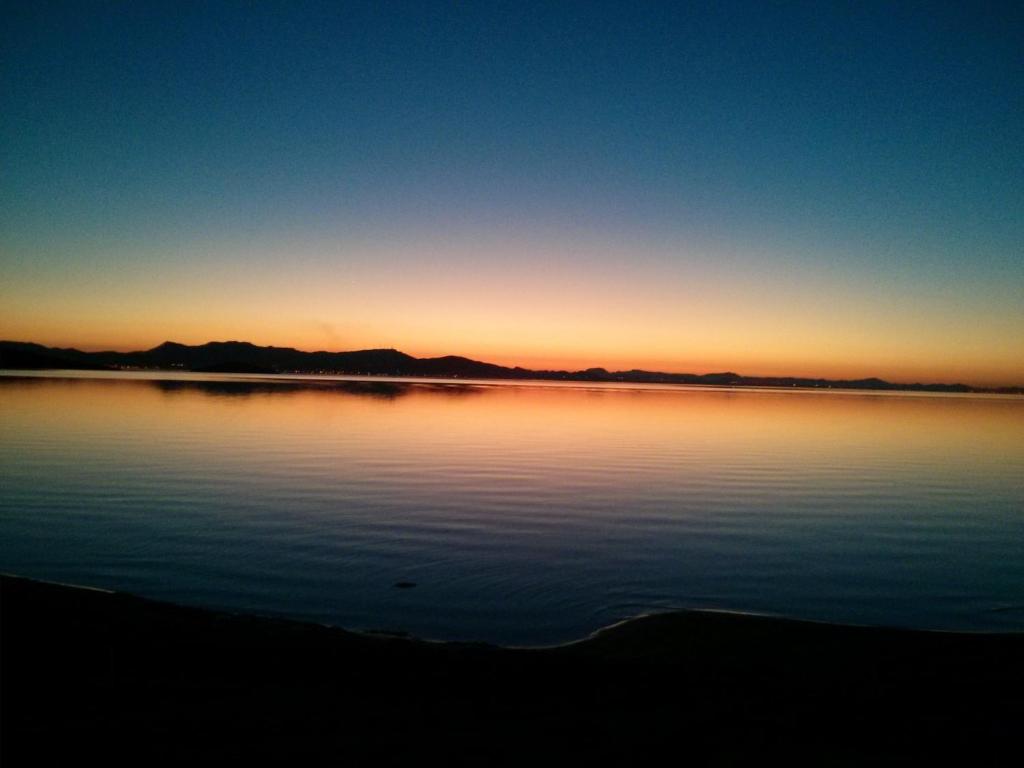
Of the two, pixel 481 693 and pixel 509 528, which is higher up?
pixel 481 693

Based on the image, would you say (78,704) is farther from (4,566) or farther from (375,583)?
(4,566)

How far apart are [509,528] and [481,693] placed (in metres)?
9.14

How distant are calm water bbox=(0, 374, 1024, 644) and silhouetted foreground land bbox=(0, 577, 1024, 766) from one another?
1.69m

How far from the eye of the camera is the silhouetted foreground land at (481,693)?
5.36 metres

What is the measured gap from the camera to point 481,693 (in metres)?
6.71

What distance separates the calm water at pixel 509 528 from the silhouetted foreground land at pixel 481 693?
5.55ft

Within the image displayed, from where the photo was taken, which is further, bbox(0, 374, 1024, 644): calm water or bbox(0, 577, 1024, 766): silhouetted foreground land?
bbox(0, 374, 1024, 644): calm water

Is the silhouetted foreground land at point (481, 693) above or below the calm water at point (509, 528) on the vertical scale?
above

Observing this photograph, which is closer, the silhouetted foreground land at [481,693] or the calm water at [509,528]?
the silhouetted foreground land at [481,693]

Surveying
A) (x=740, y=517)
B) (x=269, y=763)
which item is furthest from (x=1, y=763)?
(x=740, y=517)

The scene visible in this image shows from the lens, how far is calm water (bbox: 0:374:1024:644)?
1076 cm

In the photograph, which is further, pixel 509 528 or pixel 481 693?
pixel 509 528

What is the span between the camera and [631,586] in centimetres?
1169

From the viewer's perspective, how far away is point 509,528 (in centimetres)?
1584
